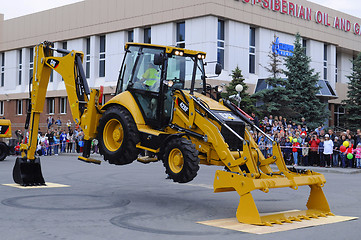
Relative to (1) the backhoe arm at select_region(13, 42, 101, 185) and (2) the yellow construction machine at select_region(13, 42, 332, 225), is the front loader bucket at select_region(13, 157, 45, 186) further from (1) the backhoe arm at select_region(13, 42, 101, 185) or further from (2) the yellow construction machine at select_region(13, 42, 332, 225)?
(2) the yellow construction machine at select_region(13, 42, 332, 225)

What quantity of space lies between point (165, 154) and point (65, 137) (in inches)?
1170

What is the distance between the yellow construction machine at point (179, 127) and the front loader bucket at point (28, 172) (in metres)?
2.47

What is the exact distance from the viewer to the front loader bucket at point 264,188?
29.7 ft

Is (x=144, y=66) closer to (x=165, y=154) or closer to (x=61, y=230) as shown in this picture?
(x=165, y=154)

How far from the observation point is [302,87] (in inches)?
1527

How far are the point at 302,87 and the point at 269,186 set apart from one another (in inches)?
1215

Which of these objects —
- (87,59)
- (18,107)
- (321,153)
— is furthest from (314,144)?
(18,107)

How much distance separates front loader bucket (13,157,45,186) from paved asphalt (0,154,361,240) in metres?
0.48

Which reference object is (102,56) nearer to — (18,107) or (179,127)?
(18,107)

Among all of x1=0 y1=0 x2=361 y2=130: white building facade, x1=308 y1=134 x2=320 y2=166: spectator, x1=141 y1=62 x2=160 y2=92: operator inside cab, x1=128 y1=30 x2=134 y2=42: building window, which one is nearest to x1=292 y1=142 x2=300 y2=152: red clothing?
x1=308 y1=134 x2=320 y2=166: spectator

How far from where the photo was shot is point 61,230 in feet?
27.0

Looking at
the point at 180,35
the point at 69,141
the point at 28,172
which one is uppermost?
the point at 180,35

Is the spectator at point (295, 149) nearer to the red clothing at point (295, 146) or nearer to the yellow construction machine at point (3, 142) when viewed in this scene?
the red clothing at point (295, 146)

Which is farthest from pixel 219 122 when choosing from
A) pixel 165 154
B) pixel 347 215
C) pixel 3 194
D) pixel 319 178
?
pixel 3 194
